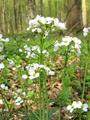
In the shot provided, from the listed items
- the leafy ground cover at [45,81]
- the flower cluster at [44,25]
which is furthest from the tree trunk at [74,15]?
the flower cluster at [44,25]

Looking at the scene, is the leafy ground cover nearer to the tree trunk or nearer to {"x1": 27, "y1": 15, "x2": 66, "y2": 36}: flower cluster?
{"x1": 27, "y1": 15, "x2": 66, "y2": 36}: flower cluster

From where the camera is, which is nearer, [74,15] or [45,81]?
[45,81]

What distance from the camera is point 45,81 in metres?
3.12

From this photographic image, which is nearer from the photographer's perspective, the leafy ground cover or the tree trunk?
the leafy ground cover

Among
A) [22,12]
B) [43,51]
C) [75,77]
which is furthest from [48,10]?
[43,51]

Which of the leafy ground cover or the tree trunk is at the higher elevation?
the tree trunk

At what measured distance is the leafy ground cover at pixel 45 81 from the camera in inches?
119

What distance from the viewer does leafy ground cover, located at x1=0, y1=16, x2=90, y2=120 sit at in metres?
3.03

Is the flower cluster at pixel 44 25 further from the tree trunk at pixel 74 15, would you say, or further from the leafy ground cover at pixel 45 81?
the tree trunk at pixel 74 15

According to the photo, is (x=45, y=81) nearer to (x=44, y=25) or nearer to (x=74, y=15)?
(x=44, y=25)

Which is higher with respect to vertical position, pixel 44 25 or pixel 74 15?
pixel 74 15

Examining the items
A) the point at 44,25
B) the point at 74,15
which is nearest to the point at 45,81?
the point at 44,25

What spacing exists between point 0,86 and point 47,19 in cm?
85

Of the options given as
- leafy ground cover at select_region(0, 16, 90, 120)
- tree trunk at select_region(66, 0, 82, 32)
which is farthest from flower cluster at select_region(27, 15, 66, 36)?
tree trunk at select_region(66, 0, 82, 32)
